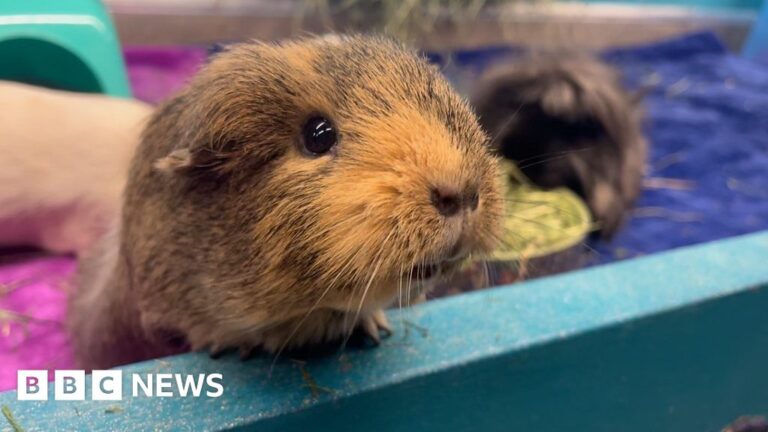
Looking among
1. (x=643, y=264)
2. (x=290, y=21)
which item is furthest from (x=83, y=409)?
(x=290, y=21)

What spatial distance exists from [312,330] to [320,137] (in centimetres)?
33

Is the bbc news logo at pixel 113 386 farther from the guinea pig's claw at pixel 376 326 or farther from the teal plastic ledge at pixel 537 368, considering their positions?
the guinea pig's claw at pixel 376 326

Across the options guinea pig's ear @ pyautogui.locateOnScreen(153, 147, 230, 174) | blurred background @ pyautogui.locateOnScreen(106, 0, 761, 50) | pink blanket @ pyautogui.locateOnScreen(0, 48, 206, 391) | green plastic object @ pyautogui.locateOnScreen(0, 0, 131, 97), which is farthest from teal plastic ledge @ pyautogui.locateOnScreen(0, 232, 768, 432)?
blurred background @ pyautogui.locateOnScreen(106, 0, 761, 50)

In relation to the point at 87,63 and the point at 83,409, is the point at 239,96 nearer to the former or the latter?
the point at 83,409

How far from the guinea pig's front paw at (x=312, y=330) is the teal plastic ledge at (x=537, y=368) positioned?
0.12ft

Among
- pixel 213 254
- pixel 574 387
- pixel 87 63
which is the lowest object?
pixel 574 387

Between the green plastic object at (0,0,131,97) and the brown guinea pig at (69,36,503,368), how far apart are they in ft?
3.45

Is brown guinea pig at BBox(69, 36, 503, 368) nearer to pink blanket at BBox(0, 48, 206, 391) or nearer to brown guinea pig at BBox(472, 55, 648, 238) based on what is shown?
pink blanket at BBox(0, 48, 206, 391)

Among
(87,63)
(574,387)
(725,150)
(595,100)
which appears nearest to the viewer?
(574,387)

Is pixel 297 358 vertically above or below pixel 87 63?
below

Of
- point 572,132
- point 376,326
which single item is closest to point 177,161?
point 376,326

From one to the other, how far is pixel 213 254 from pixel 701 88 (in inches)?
128

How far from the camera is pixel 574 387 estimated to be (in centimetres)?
129

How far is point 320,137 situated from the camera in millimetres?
975
